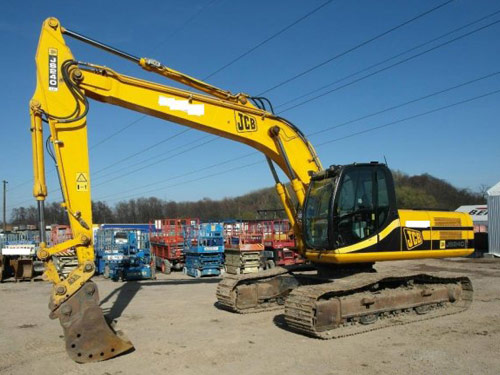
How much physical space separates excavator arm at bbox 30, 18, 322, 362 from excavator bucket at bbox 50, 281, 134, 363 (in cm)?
A: 1

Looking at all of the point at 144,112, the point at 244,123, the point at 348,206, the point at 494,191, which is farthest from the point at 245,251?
the point at 494,191

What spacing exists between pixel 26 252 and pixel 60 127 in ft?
45.4

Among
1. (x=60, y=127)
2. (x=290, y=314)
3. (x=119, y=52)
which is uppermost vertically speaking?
(x=119, y=52)

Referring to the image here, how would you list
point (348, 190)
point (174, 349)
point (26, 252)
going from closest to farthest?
point (174, 349) → point (348, 190) → point (26, 252)

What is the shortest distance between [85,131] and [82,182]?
0.86m

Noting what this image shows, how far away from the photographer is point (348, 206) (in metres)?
8.94

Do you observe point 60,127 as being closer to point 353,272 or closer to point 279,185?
point 279,185

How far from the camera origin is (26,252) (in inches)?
762

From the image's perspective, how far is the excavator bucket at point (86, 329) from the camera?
254 inches

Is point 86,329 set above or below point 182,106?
below

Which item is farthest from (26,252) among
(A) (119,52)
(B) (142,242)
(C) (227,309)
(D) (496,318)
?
(D) (496,318)

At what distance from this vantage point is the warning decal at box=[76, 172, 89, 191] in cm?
745

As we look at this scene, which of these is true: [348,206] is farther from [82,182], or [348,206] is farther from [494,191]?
[494,191]

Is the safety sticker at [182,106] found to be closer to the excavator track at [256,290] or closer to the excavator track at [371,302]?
the excavator track at [256,290]
